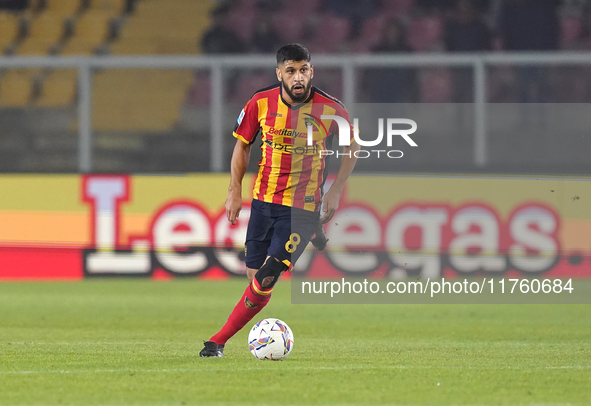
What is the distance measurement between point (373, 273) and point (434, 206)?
1.08 metres

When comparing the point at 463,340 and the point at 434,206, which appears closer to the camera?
the point at 463,340

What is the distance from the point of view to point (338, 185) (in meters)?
5.92

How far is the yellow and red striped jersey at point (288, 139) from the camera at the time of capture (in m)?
5.91

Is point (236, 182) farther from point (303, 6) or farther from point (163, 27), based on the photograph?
point (163, 27)

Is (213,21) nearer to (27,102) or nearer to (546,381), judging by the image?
(27,102)

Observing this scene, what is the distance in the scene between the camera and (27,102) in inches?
438

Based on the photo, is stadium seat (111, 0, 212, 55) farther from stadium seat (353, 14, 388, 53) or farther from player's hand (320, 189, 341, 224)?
player's hand (320, 189, 341, 224)

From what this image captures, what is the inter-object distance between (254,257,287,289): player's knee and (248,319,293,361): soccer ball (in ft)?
0.72

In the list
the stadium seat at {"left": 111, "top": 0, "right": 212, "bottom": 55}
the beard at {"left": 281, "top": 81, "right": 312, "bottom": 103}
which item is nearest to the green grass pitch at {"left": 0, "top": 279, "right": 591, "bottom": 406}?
the beard at {"left": 281, "top": 81, "right": 312, "bottom": 103}

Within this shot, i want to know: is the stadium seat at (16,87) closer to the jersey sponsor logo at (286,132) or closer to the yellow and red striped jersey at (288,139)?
the yellow and red striped jersey at (288,139)

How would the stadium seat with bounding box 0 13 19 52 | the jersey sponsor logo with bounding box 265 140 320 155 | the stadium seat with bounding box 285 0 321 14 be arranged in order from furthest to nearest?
the stadium seat with bounding box 285 0 321 14
the stadium seat with bounding box 0 13 19 52
the jersey sponsor logo with bounding box 265 140 320 155

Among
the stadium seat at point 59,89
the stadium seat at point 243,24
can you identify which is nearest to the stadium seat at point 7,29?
the stadium seat at point 243,24

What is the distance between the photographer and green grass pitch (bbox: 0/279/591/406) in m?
4.65

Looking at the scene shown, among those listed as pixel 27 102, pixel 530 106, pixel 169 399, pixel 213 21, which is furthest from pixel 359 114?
pixel 169 399
